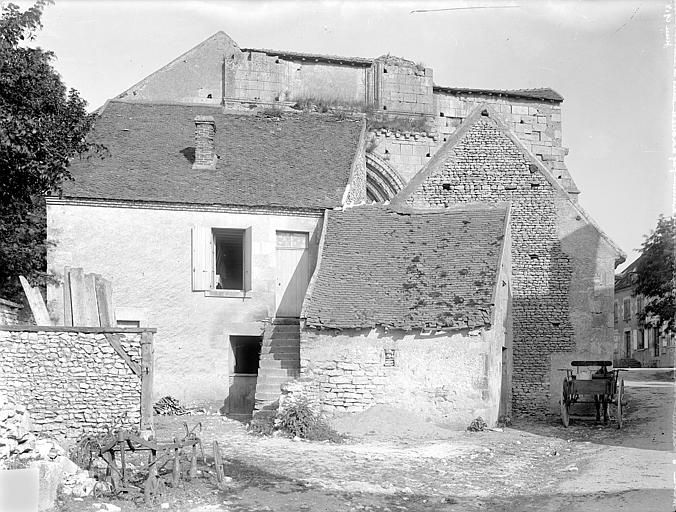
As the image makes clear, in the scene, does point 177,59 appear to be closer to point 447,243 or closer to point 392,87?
point 392,87

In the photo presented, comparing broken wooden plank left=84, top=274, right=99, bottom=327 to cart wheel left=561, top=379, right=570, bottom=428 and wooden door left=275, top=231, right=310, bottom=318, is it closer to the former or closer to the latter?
wooden door left=275, top=231, right=310, bottom=318

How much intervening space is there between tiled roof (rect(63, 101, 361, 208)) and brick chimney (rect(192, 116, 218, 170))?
227 millimetres

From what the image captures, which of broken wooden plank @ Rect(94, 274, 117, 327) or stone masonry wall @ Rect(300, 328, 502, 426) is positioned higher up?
broken wooden plank @ Rect(94, 274, 117, 327)

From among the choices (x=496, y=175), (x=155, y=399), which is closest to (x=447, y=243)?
(x=496, y=175)

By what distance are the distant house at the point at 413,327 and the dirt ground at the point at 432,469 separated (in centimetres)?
59

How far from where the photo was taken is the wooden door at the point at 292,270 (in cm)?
2016

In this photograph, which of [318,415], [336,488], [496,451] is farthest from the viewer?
[318,415]

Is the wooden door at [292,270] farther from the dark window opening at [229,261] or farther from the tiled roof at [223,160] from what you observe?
the dark window opening at [229,261]

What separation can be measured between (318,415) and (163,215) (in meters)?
6.43

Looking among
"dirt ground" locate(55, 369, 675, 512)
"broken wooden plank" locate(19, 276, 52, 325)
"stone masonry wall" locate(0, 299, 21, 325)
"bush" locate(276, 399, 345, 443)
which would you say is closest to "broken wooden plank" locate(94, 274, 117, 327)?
"broken wooden plank" locate(19, 276, 52, 325)

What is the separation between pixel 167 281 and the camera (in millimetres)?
19547

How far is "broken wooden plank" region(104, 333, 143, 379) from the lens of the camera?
15070 millimetres

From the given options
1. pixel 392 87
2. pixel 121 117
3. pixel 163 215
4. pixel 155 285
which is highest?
pixel 392 87

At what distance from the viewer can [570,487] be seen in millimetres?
11711
